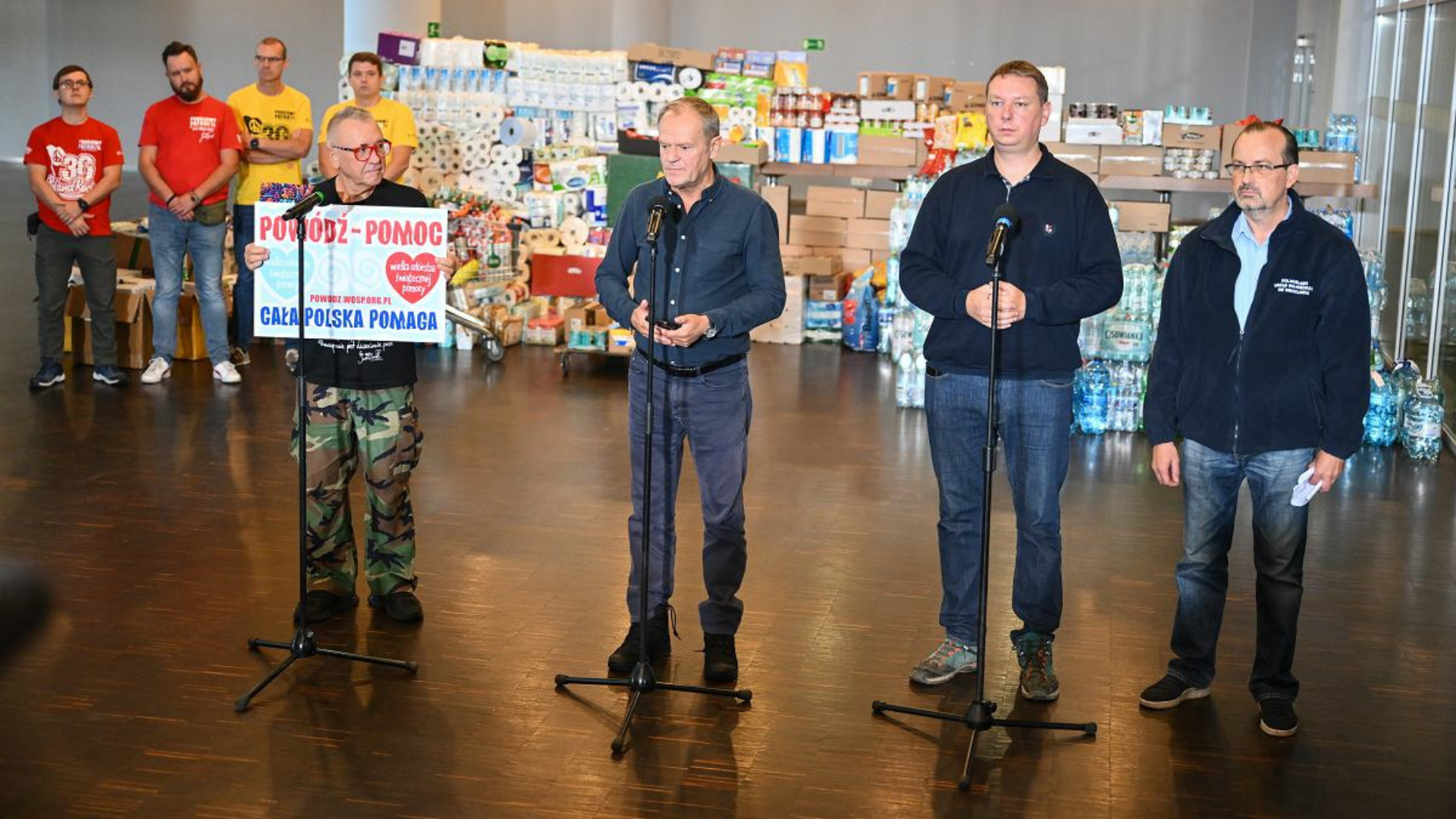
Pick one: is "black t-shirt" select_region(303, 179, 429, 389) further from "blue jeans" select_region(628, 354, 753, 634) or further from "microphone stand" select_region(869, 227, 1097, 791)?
"microphone stand" select_region(869, 227, 1097, 791)

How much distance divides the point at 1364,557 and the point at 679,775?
3.51 metres

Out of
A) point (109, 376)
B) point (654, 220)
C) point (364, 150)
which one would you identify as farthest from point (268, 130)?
point (654, 220)

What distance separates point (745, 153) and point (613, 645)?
740cm

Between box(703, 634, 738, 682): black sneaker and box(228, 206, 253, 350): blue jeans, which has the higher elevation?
box(228, 206, 253, 350): blue jeans

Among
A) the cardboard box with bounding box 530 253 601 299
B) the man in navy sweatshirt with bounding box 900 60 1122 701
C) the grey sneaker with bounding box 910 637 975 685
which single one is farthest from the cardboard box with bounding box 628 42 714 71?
the grey sneaker with bounding box 910 637 975 685

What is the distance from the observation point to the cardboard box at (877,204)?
40.3 ft

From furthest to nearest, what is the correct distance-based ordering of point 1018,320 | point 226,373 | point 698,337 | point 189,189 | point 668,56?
1. point 668,56
2. point 226,373
3. point 189,189
4. point 698,337
5. point 1018,320

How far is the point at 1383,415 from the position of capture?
28.0 feet

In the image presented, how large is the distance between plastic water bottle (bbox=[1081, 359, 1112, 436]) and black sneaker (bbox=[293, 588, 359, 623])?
4.75 meters

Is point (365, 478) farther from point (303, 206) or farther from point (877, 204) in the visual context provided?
point (877, 204)

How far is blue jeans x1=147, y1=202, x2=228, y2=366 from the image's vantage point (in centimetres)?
→ 917

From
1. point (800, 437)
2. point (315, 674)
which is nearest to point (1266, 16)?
point (800, 437)

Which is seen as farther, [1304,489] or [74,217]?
[74,217]

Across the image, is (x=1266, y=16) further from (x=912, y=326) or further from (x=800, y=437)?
(x=800, y=437)
